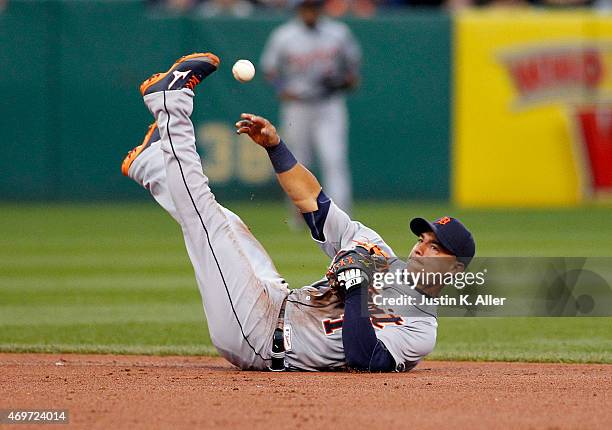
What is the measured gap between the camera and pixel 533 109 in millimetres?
14898

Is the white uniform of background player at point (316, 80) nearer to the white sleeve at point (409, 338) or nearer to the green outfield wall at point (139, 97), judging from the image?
the green outfield wall at point (139, 97)

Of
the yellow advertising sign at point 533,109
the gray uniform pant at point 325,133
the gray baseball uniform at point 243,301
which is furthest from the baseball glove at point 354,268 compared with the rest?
the yellow advertising sign at point 533,109

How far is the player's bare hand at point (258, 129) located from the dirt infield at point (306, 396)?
43.8 inches

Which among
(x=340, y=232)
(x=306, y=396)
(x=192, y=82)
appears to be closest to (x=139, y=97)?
(x=192, y=82)

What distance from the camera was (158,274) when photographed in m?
9.70

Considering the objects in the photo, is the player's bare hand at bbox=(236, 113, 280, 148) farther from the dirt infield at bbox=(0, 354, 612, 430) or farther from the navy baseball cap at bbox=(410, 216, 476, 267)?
the dirt infield at bbox=(0, 354, 612, 430)

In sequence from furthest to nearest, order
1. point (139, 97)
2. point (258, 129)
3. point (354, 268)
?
point (139, 97), point (258, 129), point (354, 268)

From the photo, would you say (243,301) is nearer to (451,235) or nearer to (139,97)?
(451,235)

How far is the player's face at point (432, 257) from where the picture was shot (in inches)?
214

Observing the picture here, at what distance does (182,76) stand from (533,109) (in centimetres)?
969

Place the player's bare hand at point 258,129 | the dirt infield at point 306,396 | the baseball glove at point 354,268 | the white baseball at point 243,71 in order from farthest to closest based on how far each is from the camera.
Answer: the white baseball at point 243,71 → the player's bare hand at point 258,129 → the baseball glove at point 354,268 → the dirt infield at point 306,396

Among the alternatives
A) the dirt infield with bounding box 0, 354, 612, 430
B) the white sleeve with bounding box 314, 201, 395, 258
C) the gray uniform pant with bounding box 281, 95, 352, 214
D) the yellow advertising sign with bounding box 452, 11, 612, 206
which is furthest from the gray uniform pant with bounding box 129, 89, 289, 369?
the yellow advertising sign with bounding box 452, 11, 612, 206

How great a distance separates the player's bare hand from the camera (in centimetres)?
572

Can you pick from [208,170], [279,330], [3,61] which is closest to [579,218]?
[208,170]
